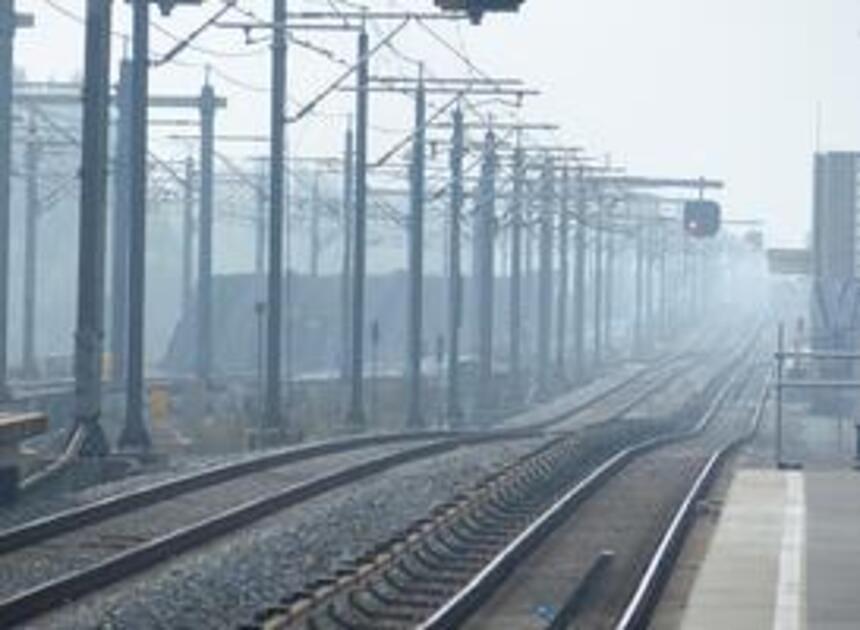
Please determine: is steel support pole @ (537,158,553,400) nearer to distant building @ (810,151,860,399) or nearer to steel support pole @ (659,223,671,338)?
distant building @ (810,151,860,399)

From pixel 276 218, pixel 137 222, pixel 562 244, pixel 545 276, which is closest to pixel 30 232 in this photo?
pixel 545 276

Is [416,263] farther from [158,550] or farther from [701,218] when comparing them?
[701,218]

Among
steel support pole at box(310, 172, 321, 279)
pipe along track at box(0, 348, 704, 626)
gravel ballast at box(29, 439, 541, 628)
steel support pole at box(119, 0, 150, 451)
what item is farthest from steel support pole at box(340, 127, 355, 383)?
gravel ballast at box(29, 439, 541, 628)

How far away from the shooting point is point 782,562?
23.0 meters

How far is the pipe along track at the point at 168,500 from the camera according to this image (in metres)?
18.7

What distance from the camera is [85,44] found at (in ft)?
103

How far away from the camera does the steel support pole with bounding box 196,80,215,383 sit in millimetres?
59781

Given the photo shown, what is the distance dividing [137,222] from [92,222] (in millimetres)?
2824

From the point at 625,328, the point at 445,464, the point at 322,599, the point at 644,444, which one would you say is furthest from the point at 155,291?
the point at 322,599

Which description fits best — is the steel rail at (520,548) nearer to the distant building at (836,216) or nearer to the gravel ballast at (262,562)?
the gravel ballast at (262,562)

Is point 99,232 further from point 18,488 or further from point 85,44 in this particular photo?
point 18,488

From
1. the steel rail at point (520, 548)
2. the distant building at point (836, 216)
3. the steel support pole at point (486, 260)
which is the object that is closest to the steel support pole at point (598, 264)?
→ the distant building at point (836, 216)

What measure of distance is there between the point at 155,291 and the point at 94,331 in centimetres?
8897

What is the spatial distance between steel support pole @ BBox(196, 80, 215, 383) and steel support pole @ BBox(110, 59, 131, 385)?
7.05 feet
